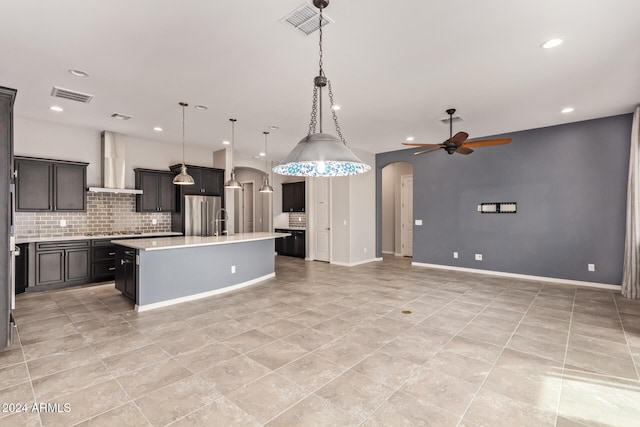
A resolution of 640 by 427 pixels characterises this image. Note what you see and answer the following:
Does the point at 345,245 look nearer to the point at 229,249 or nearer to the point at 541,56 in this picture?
the point at 229,249

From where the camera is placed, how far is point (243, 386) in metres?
2.32

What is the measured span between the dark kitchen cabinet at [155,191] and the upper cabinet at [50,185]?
3.05ft

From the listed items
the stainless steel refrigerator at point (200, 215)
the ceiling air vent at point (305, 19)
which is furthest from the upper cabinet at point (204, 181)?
the ceiling air vent at point (305, 19)

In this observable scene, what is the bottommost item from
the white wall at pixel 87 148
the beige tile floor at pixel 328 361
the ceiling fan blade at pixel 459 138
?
the beige tile floor at pixel 328 361

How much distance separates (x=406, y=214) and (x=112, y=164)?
24.7 ft

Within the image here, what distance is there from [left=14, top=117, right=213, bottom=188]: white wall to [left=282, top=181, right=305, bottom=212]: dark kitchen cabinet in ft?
9.25

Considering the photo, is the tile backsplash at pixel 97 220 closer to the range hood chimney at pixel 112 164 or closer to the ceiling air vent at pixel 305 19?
the range hood chimney at pixel 112 164

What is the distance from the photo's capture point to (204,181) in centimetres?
699

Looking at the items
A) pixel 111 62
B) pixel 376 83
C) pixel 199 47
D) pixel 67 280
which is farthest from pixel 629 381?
pixel 67 280

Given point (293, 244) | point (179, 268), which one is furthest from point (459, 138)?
point (293, 244)

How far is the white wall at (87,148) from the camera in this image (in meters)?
5.20

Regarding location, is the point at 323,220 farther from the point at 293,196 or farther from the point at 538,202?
the point at 538,202

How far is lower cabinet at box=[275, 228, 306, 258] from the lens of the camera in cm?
875

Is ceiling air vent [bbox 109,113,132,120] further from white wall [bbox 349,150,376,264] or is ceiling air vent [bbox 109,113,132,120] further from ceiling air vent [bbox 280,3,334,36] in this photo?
white wall [bbox 349,150,376,264]
